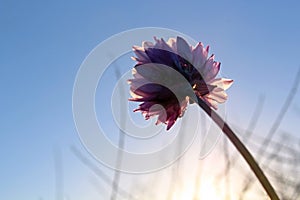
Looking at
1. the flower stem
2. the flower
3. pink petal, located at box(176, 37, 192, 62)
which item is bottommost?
the flower stem

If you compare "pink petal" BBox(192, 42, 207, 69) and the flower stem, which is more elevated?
"pink petal" BBox(192, 42, 207, 69)

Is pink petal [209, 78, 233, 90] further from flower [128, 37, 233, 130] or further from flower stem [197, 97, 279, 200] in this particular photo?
flower stem [197, 97, 279, 200]

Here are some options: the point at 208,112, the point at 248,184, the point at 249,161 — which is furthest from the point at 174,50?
the point at 248,184

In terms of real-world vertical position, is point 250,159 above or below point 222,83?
below

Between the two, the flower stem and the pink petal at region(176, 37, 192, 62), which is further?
the pink petal at region(176, 37, 192, 62)

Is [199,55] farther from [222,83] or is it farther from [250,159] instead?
[250,159]

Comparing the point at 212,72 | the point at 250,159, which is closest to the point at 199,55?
the point at 212,72

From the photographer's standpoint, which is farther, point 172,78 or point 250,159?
point 172,78

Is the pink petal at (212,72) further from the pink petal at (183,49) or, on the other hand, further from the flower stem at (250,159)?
the flower stem at (250,159)

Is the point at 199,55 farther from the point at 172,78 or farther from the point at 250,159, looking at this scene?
the point at 250,159

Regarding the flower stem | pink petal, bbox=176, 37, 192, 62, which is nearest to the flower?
pink petal, bbox=176, 37, 192, 62

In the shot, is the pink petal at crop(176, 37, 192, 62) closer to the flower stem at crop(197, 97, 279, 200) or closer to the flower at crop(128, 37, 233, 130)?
the flower at crop(128, 37, 233, 130)
